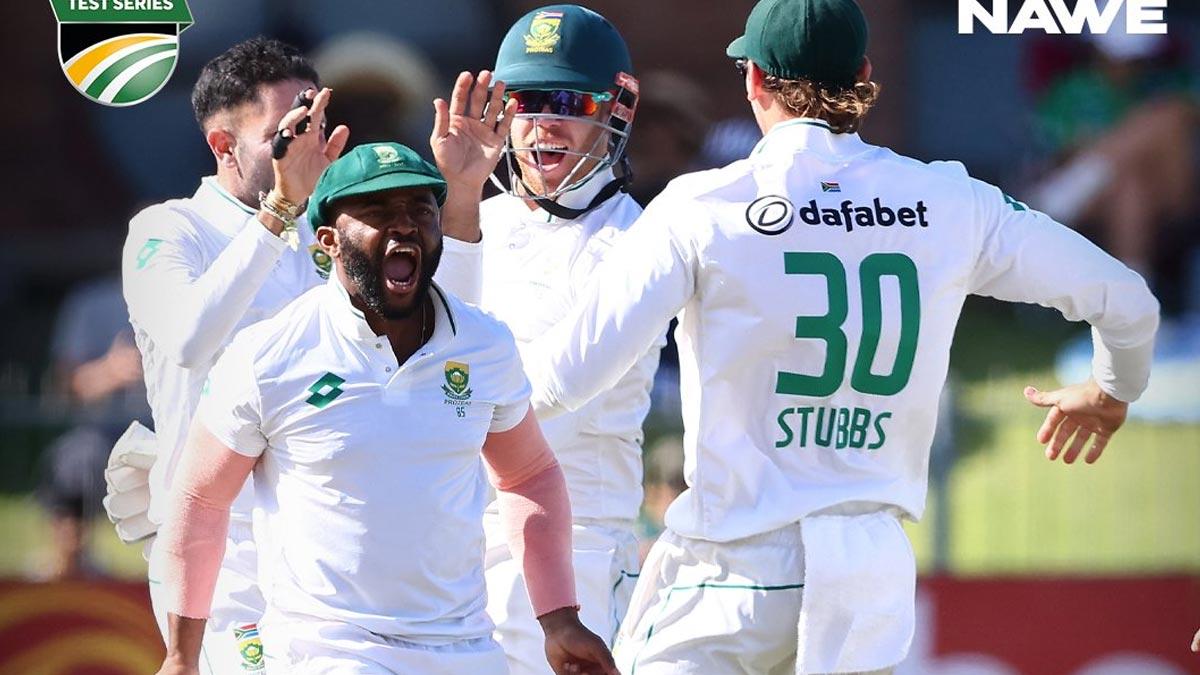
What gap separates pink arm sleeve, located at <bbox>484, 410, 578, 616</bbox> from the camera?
4453 mm

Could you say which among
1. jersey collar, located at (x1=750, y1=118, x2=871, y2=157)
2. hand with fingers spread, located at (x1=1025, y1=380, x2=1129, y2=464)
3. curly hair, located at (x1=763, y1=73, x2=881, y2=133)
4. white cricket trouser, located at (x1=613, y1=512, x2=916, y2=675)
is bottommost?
white cricket trouser, located at (x1=613, y1=512, x2=916, y2=675)

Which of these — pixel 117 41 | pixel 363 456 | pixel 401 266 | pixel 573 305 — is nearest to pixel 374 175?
pixel 401 266

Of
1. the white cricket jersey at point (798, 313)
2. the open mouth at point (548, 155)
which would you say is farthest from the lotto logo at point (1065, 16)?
the white cricket jersey at point (798, 313)

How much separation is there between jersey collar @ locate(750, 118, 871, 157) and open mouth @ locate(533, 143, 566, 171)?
0.96m

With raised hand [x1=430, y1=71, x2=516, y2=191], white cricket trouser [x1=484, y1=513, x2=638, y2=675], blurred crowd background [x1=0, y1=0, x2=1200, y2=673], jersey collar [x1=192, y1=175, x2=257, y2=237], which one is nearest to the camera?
raised hand [x1=430, y1=71, x2=516, y2=191]

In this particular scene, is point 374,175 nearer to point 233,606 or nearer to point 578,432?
point 578,432

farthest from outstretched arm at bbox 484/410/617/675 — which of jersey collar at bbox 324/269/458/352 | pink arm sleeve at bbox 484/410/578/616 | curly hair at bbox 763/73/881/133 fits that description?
curly hair at bbox 763/73/881/133

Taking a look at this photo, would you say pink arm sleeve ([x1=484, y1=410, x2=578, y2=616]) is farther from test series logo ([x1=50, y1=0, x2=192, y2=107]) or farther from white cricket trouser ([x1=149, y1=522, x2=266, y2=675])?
test series logo ([x1=50, y1=0, x2=192, y2=107])

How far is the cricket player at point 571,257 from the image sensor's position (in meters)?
5.25

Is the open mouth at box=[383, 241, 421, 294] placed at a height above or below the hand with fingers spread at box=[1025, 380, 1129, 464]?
above

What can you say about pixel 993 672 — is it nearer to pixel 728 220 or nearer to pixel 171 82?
pixel 728 220

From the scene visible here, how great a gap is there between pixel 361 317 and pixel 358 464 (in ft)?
0.94

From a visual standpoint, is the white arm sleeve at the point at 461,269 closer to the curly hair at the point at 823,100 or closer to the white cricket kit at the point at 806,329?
the white cricket kit at the point at 806,329

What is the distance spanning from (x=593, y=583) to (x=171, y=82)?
7.26 meters
